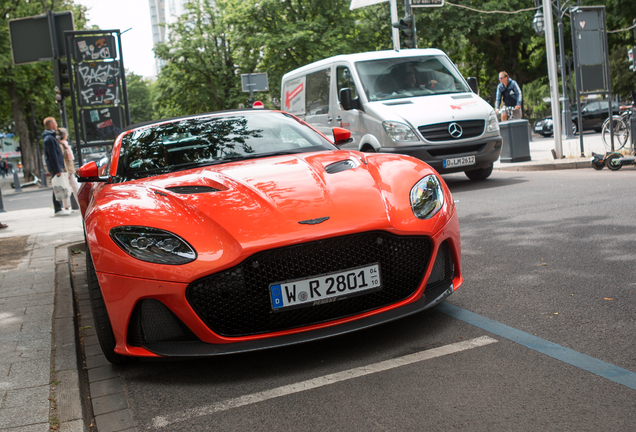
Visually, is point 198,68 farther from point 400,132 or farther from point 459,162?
point 459,162

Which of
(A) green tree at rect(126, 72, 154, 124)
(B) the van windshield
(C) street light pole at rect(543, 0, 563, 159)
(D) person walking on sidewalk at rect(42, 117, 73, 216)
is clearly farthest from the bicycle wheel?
(A) green tree at rect(126, 72, 154, 124)

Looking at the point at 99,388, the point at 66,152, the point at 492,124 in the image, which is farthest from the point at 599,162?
the point at 66,152

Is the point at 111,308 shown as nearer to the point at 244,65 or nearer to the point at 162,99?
the point at 244,65

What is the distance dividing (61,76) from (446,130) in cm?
646

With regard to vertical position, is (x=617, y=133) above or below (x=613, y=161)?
above

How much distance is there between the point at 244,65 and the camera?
126ft

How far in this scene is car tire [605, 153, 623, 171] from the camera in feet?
34.9

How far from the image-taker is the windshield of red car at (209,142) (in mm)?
4504

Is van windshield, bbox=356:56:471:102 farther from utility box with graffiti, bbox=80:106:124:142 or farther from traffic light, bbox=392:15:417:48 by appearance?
traffic light, bbox=392:15:417:48

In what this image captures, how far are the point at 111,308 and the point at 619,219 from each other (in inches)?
193

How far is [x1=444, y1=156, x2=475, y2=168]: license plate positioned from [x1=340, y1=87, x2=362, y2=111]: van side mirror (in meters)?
1.76

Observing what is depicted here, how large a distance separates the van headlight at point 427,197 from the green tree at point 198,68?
127ft

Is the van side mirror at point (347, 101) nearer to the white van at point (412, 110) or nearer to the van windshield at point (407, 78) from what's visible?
the white van at point (412, 110)

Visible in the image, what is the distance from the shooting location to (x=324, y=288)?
325cm
